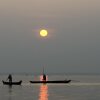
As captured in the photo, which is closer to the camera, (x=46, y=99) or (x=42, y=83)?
(x=46, y=99)

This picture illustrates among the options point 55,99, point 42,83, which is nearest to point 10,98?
point 55,99

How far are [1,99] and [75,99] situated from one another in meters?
8.73

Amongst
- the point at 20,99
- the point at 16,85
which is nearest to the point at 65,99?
the point at 20,99

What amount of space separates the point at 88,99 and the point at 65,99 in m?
2.76

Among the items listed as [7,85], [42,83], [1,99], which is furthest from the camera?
[42,83]

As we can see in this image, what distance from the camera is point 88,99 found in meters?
55.5

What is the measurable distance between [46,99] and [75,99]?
3.44m

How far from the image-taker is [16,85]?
9138 centimetres

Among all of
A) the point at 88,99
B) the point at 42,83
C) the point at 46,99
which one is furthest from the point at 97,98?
the point at 42,83

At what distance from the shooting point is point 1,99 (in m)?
55.2

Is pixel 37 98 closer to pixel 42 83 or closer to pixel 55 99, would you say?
pixel 55 99

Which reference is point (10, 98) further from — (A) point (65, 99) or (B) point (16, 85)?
(B) point (16, 85)

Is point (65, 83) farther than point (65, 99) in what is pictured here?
Yes

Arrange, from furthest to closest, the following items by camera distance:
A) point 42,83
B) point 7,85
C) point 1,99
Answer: point 42,83 < point 7,85 < point 1,99
